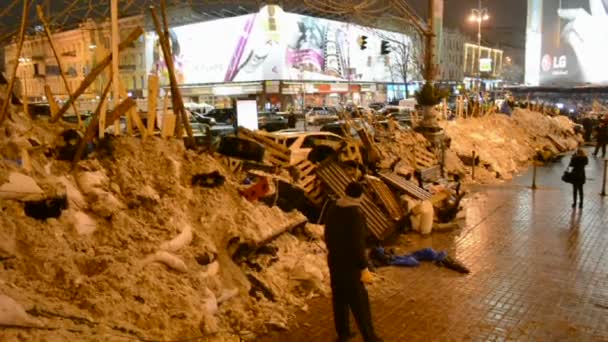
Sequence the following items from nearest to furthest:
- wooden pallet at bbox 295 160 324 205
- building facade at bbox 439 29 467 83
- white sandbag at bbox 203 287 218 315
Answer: white sandbag at bbox 203 287 218 315, wooden pallet at bbox 295 160 324 205, building facade at bbox 439 29 467 83

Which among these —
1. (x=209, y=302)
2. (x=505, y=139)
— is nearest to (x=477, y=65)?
(x=505, y=139)

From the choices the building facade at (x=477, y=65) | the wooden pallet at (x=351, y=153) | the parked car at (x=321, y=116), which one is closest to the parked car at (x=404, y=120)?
the parked car at (x=321, y=116)

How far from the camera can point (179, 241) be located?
20.2 feet

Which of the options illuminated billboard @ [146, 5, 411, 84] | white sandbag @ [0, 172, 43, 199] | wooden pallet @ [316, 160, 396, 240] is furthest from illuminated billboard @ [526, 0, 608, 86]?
white sandbag @ [0, 172, 43, 199]

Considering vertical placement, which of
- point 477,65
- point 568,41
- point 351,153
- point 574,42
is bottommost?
point 351,153

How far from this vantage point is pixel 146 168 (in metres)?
7.34

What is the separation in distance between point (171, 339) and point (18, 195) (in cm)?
235

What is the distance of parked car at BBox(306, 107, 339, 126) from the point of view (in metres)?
31.3

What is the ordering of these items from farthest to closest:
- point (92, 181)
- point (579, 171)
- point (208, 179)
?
point (579, 171) < point (208, 179) < point (92, 181)

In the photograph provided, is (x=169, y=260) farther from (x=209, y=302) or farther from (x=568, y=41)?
(x=568, y=41)

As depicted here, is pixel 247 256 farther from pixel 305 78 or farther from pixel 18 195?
pixel 305 78

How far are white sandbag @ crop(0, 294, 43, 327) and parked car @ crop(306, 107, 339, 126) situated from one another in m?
25.5

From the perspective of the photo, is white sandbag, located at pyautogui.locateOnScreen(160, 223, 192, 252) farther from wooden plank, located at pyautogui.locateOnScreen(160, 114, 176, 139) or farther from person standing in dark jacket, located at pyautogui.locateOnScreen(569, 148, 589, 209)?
person standing in dark jacket, located at pyautogui.locateOnScreen(569, 148, 589, 209)

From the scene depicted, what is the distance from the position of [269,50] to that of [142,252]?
41870mm
